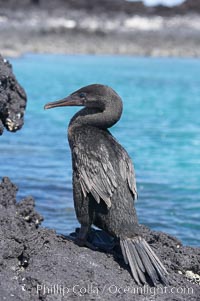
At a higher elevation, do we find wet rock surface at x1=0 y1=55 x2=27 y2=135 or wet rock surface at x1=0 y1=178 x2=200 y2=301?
wet rock surface at x1=0 y1=55 x2=27 y2=135

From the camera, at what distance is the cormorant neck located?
583cm

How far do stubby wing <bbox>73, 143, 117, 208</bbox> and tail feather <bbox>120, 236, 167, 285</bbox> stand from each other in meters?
0.34

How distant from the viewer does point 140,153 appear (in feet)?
50.9

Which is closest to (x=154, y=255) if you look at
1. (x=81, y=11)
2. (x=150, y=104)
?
(x=150, y=104)

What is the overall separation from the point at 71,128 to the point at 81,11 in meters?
83.9

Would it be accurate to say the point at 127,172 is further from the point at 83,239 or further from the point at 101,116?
the point at 83,239

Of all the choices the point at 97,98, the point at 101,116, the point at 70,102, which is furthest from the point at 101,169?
the point at 70,102

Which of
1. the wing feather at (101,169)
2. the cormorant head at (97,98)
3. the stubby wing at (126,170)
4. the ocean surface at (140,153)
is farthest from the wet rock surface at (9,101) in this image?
the ocean surface at (140,153)

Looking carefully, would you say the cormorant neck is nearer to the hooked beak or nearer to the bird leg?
the hooked beak

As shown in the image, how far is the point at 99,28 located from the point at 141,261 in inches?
2830

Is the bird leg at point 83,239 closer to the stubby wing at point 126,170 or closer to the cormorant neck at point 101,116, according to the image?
the stubby wing at point 126,170

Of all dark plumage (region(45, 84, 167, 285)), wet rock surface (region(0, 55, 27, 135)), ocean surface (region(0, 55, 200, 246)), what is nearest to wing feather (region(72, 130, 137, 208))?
dark plumage (region(45, 84, 167, 285))

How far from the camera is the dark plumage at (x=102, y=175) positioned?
18.1ft

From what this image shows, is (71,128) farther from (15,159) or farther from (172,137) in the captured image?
(172,137)
